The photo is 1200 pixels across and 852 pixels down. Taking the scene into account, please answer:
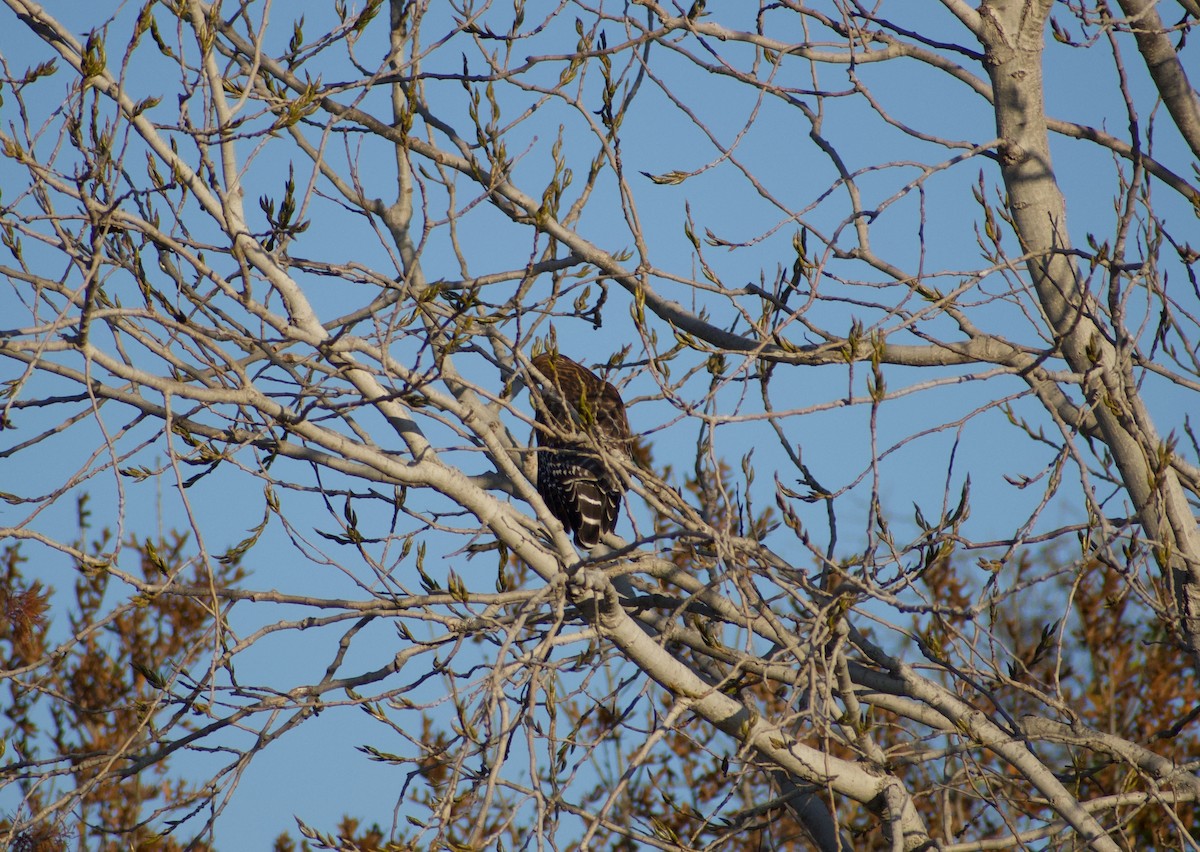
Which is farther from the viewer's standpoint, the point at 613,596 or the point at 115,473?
the point at 613,596

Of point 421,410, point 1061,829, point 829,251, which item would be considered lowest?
point 1061,829

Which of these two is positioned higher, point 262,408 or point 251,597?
point 262,408

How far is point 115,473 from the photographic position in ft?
9.88

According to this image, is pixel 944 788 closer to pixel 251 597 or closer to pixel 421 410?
pixel 421 410

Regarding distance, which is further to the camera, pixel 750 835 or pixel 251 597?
pixel 750 835

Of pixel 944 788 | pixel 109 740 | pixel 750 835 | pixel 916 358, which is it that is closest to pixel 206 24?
pixel 916 358

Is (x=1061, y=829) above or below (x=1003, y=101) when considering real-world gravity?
below

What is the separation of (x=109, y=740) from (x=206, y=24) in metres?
5.80

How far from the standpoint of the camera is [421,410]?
3.44m

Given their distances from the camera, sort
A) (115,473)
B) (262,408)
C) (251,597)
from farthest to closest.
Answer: (251,597)
(262,408)
(115,473)

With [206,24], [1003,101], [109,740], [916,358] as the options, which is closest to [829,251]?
[916,358]

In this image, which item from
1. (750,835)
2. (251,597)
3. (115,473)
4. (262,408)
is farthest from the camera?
(750,835)

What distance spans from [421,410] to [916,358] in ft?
5.88

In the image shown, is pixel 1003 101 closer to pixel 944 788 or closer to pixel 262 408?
pixel 944 788
